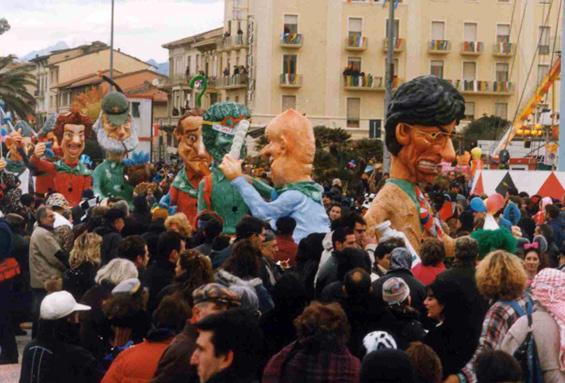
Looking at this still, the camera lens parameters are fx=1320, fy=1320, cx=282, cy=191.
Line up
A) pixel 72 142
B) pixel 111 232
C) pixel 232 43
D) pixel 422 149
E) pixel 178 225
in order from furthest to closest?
pixel 232 43 < pixel 72 142 < pixel 422 149 < pixel 111 232 < pixel 178 225

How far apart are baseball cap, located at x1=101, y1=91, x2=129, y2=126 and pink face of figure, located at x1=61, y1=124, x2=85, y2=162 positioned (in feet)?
2.12

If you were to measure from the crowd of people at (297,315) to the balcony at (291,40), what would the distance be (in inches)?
2158

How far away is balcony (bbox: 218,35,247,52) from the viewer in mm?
70125

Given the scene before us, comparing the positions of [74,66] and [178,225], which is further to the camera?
[74,66]

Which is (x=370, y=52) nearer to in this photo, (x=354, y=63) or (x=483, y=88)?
(x=354, y=63)

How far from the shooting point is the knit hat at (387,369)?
5684 mm

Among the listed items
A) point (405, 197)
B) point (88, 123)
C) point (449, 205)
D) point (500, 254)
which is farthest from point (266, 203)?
point (88, 123)

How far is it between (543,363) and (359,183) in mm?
18894

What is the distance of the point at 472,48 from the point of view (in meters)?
68.4

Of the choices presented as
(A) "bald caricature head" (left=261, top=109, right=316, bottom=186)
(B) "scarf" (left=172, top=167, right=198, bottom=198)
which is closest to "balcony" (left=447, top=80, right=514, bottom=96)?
(B) "scarf" (left=172, top=167, right=198, bottom=198)

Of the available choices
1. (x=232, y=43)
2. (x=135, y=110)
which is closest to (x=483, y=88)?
(x=232, y=43)

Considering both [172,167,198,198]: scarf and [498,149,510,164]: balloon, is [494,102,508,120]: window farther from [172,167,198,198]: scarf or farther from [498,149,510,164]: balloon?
[172,167,198,198]: scarf

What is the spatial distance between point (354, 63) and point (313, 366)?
61.6m

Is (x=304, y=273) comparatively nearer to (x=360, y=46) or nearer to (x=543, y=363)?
(x=543, y=363)
